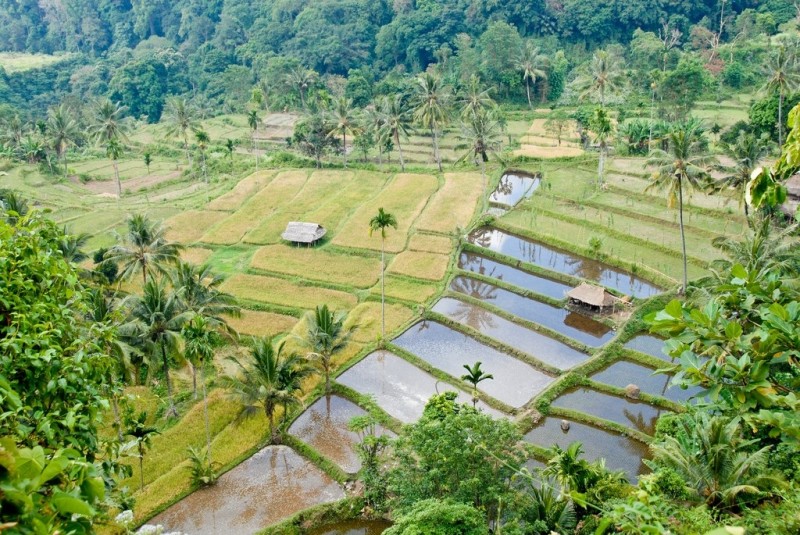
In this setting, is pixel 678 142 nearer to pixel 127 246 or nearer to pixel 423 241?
pixel 423 241

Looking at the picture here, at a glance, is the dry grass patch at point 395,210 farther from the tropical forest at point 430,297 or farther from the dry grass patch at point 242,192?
the dry grass patch at point 242,192

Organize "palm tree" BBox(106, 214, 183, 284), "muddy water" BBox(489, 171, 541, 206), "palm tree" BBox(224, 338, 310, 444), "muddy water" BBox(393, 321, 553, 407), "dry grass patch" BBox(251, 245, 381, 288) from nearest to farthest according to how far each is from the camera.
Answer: "palm tree" BBox(224, 338, 310, 444)
"muddy water" BBox(393, 321, 553, 407)
"palm tree" BBox(106, 214, 183, 284)
"dry grass patch" BBox(251, 245, 381, 288)
"muddy water" BBox(489, 171, 541, 206)

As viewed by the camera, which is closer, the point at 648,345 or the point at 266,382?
the point at 266,382

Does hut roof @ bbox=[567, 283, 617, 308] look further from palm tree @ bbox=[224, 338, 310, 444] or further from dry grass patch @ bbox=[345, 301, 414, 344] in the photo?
palm tree @ bbox=[224, 338, 310, 444]

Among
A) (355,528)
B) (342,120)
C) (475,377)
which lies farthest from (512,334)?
(342,120)

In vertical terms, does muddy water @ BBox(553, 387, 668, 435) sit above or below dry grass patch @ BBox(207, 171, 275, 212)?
below

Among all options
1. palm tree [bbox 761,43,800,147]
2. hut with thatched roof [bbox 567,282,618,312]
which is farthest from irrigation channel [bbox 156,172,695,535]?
palm tree [bbox 761,43,800,147]

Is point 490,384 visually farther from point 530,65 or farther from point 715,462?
point 530,65

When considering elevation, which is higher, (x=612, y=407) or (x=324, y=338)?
(x=324, y=338)
